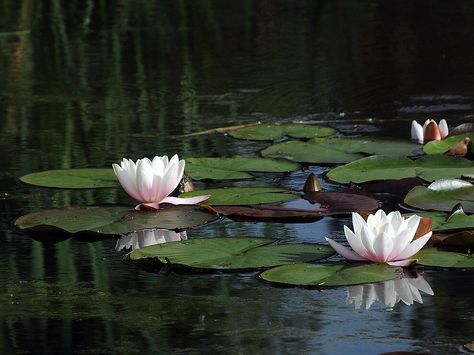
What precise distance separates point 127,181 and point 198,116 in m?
1.74

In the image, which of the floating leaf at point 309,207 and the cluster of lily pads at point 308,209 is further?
the floating leaf at point 309,207

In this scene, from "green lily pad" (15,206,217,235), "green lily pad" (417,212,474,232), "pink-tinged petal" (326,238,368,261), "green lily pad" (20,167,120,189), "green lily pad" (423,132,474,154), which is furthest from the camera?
"green lily pad" (423,132,474,154)

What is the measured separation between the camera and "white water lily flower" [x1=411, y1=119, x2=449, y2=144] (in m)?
3.95

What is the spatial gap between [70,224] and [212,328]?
2.90 ft

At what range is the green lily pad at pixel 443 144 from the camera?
3.81 m

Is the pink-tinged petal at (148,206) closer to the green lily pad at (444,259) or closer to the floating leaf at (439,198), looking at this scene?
the floating leaf at (439,198)

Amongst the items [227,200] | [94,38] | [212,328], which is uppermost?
[94,38]

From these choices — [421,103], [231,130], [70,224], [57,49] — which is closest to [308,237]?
[70,224]

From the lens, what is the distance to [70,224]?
3113 millimetres

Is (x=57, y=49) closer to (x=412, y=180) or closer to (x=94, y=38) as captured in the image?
(x=94, y=38)

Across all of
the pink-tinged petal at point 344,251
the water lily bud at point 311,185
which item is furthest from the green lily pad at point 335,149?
the pink-tinged petal at point 344,251

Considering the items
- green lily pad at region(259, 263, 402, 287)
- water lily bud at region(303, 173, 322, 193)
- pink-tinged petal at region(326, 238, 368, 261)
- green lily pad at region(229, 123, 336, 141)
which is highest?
green lily pad at region(229, 123, 336, 141)

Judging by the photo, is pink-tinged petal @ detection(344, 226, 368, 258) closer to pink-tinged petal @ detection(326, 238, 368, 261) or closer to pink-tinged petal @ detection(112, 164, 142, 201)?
pink-tinged petal @ detection(326, 238, 368, 261)

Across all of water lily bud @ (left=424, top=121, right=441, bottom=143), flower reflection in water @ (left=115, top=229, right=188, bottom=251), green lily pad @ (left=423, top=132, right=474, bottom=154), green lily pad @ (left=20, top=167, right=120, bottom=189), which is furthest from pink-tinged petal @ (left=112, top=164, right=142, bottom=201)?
water lily bud @ (left=424, top=121, right=441, bottom=143)
